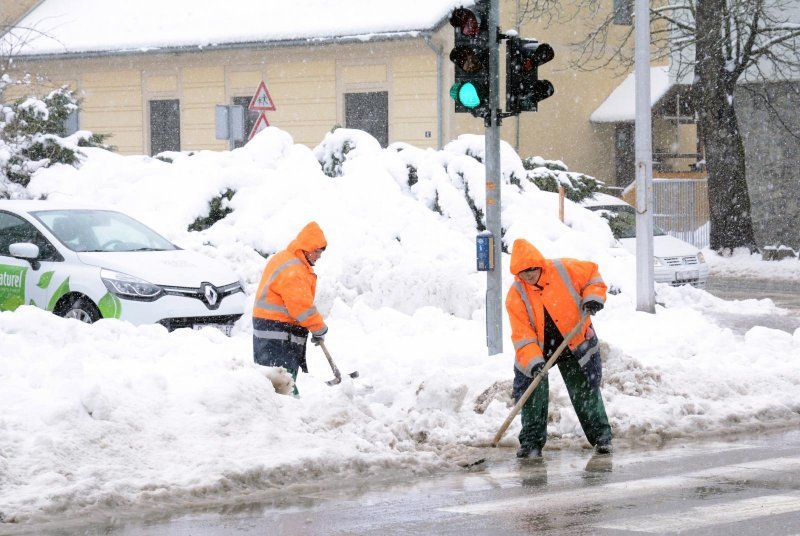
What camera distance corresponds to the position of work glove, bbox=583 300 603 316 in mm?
8633

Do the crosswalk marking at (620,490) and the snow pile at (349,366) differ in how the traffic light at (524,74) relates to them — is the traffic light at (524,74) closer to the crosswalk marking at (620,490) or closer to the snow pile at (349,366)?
the snow pile at (349,366)

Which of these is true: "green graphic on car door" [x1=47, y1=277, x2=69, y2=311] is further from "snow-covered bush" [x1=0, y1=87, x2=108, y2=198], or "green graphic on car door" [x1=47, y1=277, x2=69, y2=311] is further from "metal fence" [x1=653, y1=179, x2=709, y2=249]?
"metal fence" [x1=653, y1=179, x2=709, y2=249]

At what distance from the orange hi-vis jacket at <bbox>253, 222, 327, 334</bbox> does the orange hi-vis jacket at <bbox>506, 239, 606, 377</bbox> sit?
1.57 meters

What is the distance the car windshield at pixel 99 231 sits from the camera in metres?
13.1

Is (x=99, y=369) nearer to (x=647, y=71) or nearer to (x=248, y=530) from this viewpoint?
(x=248, y=530)

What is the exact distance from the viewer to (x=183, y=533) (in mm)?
6645

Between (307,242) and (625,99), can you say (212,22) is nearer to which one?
(625,99)

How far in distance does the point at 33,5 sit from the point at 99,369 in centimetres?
3032

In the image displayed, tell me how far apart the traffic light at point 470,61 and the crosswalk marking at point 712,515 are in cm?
512

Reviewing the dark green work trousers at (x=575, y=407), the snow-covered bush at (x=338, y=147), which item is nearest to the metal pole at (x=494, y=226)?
the dark green work trousers at (x=575, y=407)

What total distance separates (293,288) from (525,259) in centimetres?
190

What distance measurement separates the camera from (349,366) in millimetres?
11680

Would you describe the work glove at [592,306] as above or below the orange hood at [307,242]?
below

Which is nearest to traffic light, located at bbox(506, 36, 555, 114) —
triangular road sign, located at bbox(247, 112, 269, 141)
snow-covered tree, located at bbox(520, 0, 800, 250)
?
triangular road sign, located at bbox(247, 112, 269, 141)
